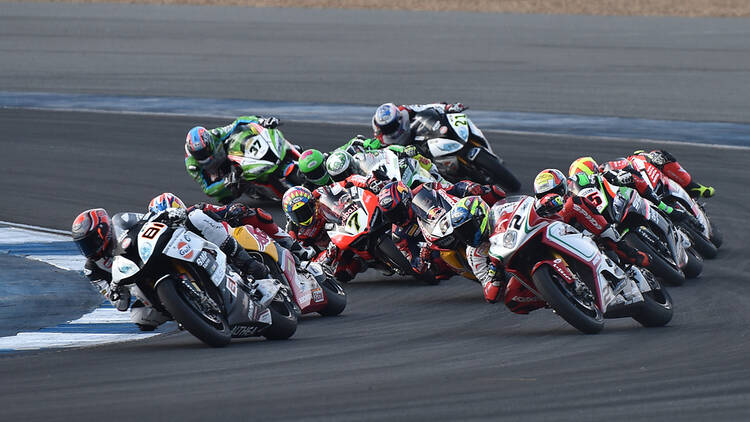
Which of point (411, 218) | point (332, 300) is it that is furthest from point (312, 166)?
point (332, 300)

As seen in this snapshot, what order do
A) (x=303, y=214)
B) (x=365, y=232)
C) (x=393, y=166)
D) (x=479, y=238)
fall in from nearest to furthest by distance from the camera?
1. (x=479, y=238)
2. (x=365, y=232)
3. (x=303, y=214)
4. (x=393, y=166)

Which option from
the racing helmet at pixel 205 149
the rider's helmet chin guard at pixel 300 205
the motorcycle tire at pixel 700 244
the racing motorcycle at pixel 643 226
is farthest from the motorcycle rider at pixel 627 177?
the racing helmet at pixel 205 149

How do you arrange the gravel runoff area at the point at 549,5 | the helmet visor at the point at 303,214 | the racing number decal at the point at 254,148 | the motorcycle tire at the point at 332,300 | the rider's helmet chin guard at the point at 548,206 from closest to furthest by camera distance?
the rider's helmet chin guard at the point at 548,206, the motorcycle tire at the point at 332,300, the helmet visor at the point at 303,214, the racing number decal at the point at 254,148, the gravel runoff area at the point at 549,5

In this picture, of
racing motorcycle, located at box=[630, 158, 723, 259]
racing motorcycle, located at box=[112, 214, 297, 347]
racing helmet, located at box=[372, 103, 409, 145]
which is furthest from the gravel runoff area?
racing motorcycle, located at box=[112, 214, 297, 347]

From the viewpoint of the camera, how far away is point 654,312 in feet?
35.1

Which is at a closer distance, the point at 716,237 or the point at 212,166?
the point at 716,237

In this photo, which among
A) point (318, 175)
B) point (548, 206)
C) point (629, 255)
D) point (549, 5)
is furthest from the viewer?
point (549, 5)

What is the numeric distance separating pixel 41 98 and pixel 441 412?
928 inches

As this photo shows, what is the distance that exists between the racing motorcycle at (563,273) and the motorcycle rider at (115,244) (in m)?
2.09

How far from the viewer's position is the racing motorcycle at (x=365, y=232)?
13594mm

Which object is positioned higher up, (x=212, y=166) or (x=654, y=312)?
(x=654, y=312)

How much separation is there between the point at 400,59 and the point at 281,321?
27.4 m

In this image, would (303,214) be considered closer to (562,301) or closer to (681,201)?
(681,201)

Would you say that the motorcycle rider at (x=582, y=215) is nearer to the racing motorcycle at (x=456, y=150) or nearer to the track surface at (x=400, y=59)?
the racing motorcycle at (x=456, y=150)
